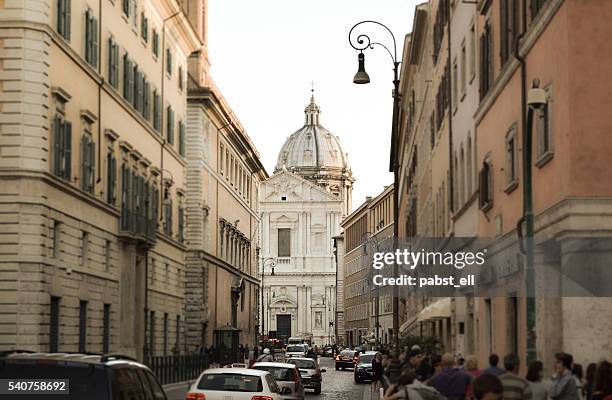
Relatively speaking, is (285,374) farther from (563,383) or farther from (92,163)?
(563,383)

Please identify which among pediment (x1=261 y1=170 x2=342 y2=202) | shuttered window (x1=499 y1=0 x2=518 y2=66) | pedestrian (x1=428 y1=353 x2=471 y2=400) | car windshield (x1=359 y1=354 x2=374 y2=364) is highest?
pediment (x1=261 y1=170 x2=342 y2=202)

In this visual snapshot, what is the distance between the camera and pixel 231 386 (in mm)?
22062

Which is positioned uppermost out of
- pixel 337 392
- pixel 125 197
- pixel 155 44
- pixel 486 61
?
pixel 155 44

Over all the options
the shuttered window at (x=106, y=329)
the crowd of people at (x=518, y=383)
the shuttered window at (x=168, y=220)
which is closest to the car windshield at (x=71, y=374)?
the crowd of people at (x=518, y=383)

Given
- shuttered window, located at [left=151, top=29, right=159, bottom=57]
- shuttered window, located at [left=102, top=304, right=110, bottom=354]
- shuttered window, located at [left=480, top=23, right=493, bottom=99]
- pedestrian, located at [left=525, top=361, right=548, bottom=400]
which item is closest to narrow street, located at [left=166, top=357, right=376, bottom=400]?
shuttered window, located at [left=102, top=304, right=110, bottom=354]

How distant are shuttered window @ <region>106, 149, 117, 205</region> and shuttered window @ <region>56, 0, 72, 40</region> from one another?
7.42m

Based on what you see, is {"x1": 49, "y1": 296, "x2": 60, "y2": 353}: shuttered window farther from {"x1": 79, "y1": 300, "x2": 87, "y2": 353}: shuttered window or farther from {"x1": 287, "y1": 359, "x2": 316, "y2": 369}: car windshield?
{"x1": 287, "y1": 359, "x2": 316, "y2": 369}: car windshield

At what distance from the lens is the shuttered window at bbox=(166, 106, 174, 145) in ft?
194

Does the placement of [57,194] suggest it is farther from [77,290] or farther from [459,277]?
[459,277]

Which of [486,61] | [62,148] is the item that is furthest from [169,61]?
[486,61]

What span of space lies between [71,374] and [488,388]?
368 cm

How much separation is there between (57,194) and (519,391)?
2531cm

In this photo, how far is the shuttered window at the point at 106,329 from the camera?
45094 mm

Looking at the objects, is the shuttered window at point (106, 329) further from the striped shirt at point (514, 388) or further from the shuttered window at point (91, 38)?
Answer: the striped shirt at point (514, 388)
